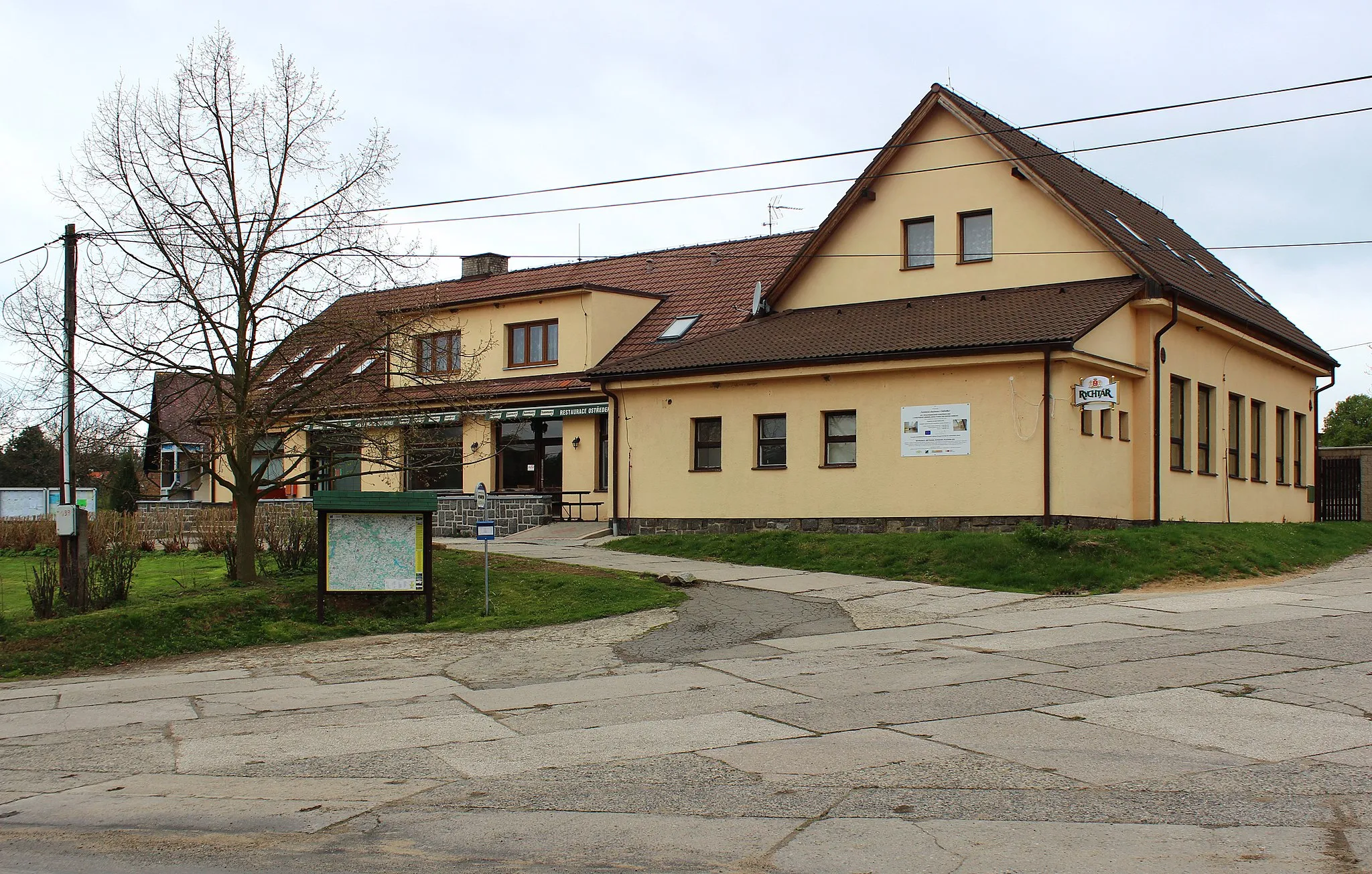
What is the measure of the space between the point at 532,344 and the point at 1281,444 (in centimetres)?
1927

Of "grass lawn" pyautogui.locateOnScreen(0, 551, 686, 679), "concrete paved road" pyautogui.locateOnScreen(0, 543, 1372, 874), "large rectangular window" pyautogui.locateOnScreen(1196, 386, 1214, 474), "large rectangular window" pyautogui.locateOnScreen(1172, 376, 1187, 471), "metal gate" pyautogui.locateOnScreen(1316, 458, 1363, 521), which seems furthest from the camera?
"metal gate" pyautogui.locateOnScreen(1316, 458, 1363, 521)

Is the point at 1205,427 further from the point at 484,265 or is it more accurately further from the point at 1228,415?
the point at 484,265

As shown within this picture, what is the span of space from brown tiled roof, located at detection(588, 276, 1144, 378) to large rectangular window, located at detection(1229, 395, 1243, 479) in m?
6.37

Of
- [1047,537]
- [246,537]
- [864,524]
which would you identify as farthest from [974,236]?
[246,537]

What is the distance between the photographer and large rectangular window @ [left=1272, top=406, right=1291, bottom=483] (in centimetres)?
3075

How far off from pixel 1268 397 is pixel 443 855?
92.4 feet

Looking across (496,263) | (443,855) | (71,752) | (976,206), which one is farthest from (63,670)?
(496,263)

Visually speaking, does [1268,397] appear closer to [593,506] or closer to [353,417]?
[593,506]

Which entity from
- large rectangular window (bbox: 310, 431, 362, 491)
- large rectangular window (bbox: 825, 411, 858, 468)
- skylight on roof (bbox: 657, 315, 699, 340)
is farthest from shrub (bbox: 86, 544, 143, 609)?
skylight on roof (bbox: 657, 315, 699, 340)

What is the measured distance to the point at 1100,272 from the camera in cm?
2425

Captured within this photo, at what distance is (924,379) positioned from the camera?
74.6 feet

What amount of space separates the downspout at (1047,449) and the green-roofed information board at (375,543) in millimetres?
10655

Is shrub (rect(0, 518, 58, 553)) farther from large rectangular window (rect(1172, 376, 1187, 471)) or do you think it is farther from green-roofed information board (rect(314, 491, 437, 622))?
large rectangular window (rect(1172, 376, 1187, 471))

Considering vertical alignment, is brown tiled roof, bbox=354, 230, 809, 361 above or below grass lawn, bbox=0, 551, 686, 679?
above
